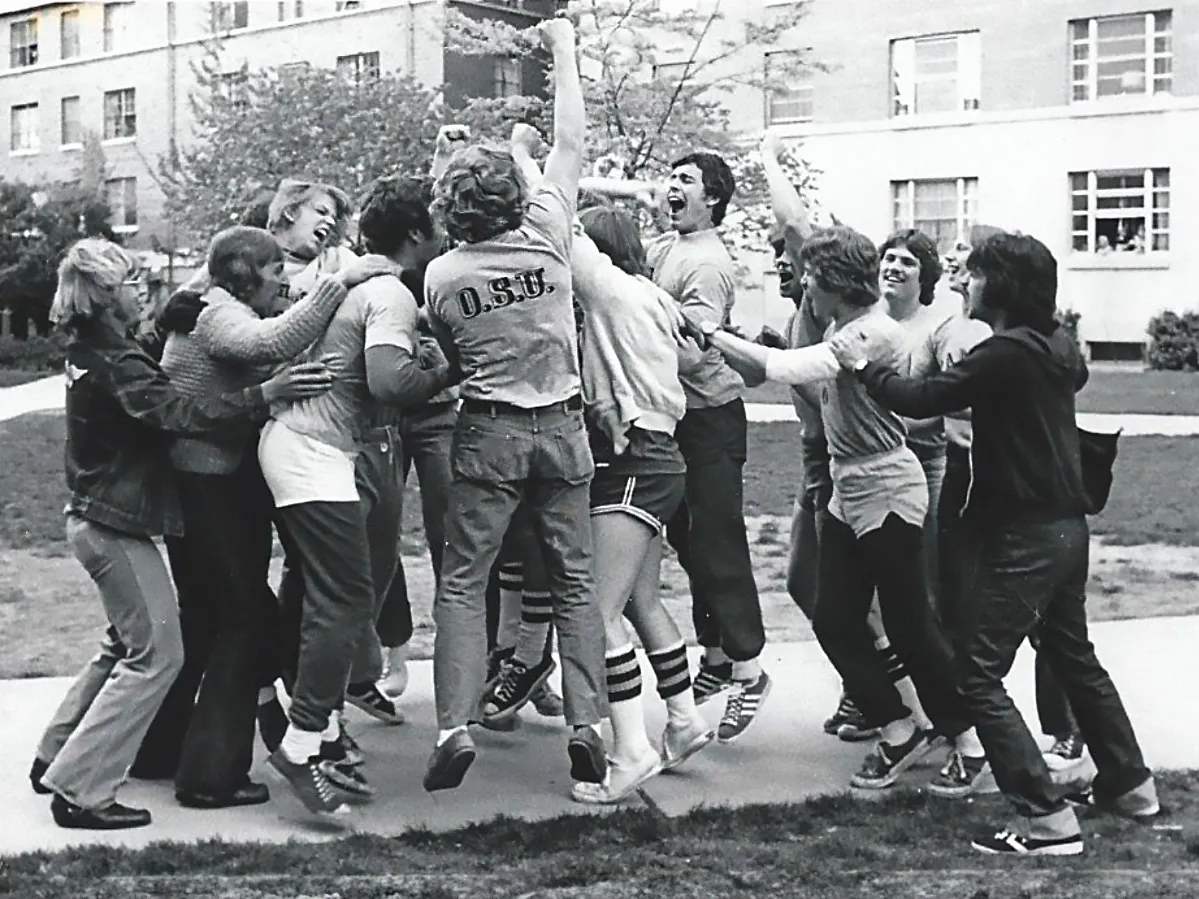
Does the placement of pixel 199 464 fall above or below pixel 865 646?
above

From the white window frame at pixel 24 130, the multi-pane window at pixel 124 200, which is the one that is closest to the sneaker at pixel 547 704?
the multi-pane window at pixel 124 200

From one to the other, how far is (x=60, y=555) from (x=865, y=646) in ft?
22.9

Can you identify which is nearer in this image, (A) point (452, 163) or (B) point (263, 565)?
(A) point (452, 163)

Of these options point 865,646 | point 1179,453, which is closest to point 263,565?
point 865,646

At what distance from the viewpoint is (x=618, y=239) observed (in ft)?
18.7

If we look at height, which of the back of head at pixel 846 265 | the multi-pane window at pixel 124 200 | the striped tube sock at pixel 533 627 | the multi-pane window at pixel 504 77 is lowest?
the striped tube sock at pixel 533 627

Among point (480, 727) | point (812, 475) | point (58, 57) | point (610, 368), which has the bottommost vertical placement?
point (480, 727)

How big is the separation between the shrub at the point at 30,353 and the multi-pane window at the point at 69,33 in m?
15.6

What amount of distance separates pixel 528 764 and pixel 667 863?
1322mm

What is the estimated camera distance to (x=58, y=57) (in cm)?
5053

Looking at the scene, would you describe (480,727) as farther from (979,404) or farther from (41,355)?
(41,355)

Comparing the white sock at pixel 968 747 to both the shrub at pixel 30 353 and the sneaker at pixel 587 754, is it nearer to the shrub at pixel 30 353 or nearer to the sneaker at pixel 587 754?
the sneaker at pixel 587 754

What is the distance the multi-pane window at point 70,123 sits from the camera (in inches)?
1961

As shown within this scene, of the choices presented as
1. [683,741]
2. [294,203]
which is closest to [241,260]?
[294,203]
